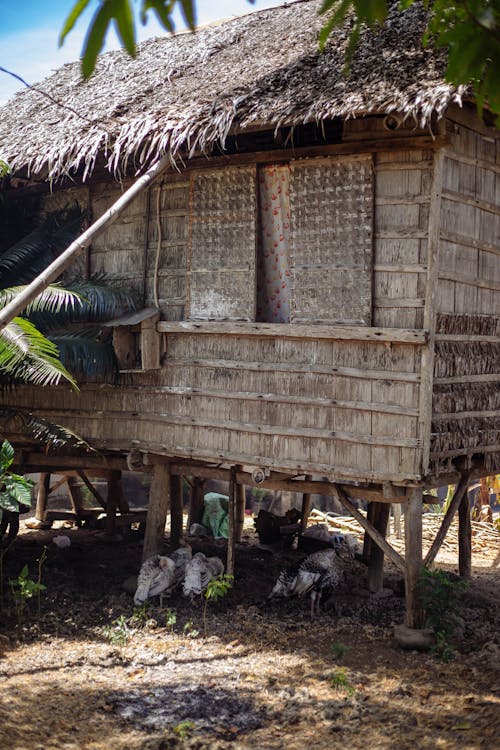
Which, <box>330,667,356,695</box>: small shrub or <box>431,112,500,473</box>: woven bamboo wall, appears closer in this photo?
<box>330,667,356,695</box>: small shrub

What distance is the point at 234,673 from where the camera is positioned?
649 cm

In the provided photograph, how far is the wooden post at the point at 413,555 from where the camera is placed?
712cm

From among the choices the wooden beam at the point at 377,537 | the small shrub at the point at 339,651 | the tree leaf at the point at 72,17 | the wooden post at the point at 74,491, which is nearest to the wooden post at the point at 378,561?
the wooden beam at the point at 377,537

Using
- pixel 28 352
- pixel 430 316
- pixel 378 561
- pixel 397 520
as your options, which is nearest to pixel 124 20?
pixel 430 316

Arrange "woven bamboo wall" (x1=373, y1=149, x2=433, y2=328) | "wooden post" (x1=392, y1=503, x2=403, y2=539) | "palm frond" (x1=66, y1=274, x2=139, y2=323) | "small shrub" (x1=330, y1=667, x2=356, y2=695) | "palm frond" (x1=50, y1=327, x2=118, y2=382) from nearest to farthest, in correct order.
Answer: "small shrub" (x1=330, y1=667, x2=356, y2=695) → "woven bamboo wall" (x1=373, y1=149, x2=433, y2=328) → "palm frond" (x1=50, y1=327, x2=118, y2=382) → "palm frond" (x1=66, y1=274, x2=139, y2=323) → "wooden post" (x1=392, y1=503, x2=403, y2=539)

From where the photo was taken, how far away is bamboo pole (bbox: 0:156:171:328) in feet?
19.8

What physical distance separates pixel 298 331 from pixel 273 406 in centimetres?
76

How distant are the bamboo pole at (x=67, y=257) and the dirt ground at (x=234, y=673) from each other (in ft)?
9.22

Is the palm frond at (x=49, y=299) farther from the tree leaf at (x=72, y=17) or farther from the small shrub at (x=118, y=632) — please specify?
the tree leaf at (x=72, y=17)

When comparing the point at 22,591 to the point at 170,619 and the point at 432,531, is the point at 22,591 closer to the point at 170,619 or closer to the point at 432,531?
the point at 170,619

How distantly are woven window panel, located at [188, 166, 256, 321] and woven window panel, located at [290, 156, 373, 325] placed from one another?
19.6 inches

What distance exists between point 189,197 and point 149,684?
15.2ft

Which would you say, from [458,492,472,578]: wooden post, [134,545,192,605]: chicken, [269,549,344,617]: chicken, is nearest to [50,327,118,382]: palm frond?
[134,545,192,605]: chicken

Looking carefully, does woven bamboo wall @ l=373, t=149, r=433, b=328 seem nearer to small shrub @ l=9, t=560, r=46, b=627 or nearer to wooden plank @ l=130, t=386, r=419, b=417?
wooden plank @ l=130, t=386, r=419, b=417
